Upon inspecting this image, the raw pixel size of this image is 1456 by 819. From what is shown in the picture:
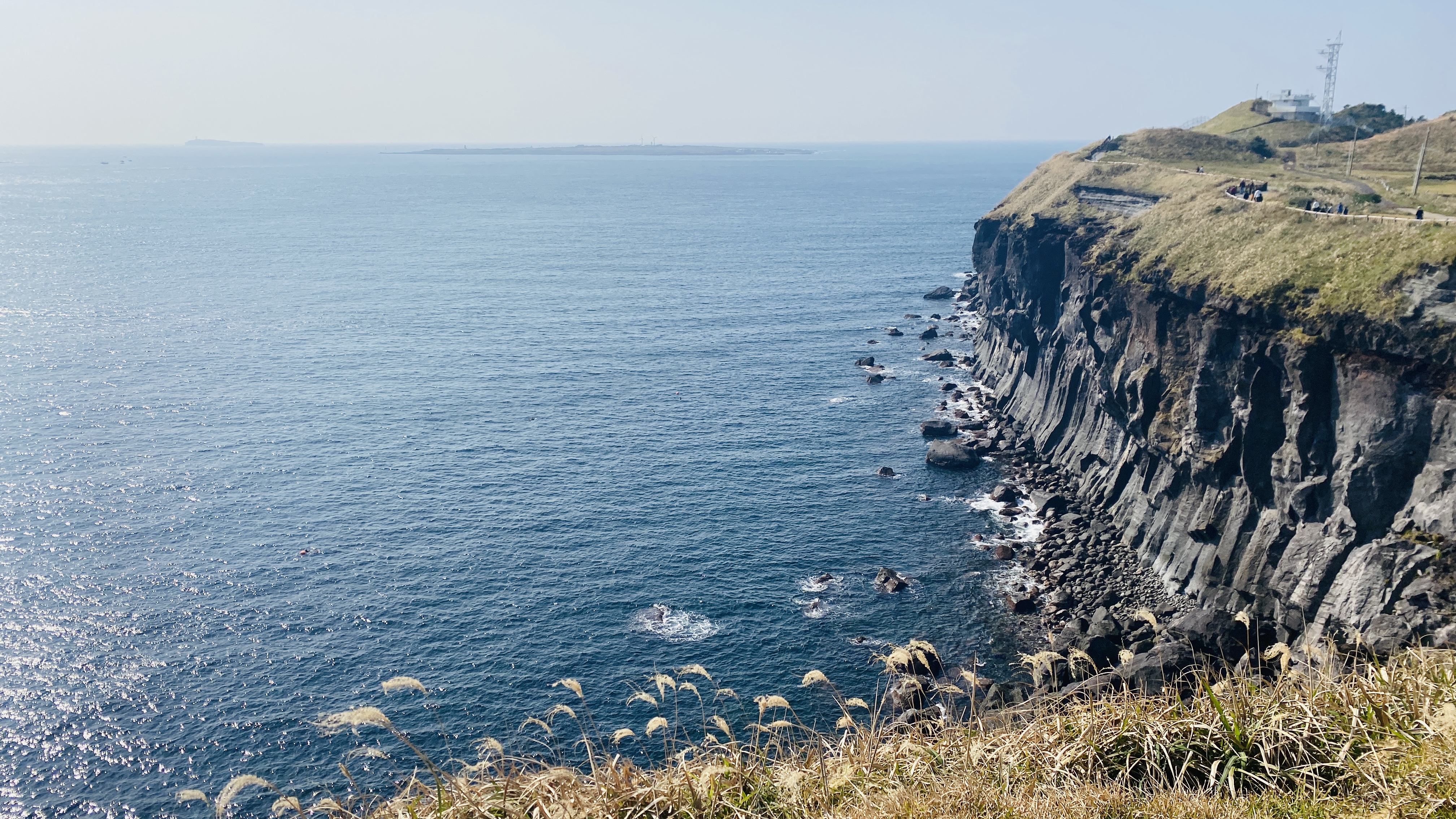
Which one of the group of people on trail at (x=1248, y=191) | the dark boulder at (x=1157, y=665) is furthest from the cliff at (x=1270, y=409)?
the dark boulder at (x=1157, y=665)

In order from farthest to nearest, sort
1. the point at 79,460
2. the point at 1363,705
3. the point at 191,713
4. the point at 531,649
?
the point at 79,460 < the point at 531,649 < the point at 191,713 < the point at 1363,705

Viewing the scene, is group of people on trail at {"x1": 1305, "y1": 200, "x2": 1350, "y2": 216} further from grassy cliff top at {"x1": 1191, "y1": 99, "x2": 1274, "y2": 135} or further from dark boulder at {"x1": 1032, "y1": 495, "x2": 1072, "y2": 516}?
grassy cliff top at {"x1": 1191, "y1": 99, "x2": 1274, "y2": 135}

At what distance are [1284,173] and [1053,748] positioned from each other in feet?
372

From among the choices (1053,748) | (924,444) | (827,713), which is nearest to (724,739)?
(827,713)

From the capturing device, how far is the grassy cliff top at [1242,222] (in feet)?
195

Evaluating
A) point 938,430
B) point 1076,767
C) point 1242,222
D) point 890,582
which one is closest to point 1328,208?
point 1242,222

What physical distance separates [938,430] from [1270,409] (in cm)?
3931

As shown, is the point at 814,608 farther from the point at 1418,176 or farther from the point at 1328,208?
the point at 1418,176

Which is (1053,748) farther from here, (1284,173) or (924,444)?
(1284,173)

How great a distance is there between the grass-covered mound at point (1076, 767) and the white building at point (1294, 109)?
528ft

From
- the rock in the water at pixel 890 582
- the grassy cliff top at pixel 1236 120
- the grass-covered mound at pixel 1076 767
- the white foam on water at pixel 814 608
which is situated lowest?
the white foam on water at pixel 814 608

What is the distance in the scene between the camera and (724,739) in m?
52.6

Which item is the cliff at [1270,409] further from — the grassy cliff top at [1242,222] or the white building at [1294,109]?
the white building at [1294,109]

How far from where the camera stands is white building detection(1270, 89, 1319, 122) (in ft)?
488
